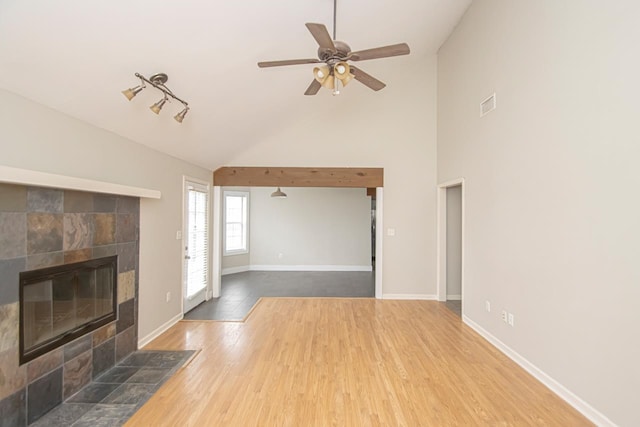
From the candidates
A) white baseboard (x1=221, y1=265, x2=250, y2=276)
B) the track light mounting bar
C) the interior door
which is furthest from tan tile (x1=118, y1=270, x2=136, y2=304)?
white baseboard (x1=221, y1=265, x2=250, y2=276)

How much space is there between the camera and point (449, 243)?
5375mm

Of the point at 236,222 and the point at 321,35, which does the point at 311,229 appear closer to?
the point at 236,222

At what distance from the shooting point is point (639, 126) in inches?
73.5

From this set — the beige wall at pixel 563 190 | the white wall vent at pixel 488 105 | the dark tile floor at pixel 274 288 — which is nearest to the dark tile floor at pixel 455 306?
the beige wall at pixel 563 190

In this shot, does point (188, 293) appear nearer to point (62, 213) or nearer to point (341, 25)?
point (62, 213)

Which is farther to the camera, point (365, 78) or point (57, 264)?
point (365, 78)

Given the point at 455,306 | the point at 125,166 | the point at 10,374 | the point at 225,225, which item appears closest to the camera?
the point at 10,374

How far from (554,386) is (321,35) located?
347cm

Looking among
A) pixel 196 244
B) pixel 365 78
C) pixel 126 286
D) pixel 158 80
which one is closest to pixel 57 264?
pixel 126 286

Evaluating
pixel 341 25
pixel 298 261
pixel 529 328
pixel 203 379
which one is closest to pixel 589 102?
pixel 529 328

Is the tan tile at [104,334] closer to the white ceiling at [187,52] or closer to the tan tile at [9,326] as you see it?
the tan tile at [9,326]

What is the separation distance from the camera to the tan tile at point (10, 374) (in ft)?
6.23

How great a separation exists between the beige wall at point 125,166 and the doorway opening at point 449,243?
14.1 feet

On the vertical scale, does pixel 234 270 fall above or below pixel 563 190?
below
